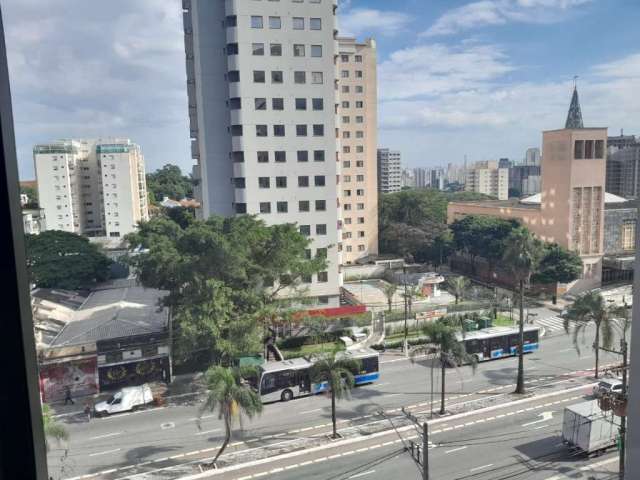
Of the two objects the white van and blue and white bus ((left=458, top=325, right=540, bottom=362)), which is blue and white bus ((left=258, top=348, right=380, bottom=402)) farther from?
blue and white bus ((left=458, top=325, right=540, bottom=362))

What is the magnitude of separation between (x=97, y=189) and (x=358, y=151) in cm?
649

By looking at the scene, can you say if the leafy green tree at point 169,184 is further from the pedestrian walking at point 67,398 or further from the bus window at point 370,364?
the bus window at point 370,364

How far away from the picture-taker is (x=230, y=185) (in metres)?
8.32

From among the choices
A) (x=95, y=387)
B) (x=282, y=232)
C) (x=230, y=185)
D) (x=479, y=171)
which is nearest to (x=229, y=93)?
(x=230, y=185)

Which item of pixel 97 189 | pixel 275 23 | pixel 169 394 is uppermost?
pixel 275 23

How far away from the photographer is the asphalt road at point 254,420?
3756 millimetres

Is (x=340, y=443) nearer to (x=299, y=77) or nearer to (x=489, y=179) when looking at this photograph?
(x=299, y=77)

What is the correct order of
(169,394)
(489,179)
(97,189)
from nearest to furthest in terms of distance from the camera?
(169,394)
(97,189)
(489,179)

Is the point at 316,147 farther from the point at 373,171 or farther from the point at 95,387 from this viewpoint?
the point at 373,171

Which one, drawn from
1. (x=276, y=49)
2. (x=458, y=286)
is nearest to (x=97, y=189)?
(x=276, y=49)

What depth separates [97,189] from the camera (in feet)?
34.4

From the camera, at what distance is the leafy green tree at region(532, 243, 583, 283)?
9.11 meters

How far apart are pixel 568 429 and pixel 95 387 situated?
4.29 m

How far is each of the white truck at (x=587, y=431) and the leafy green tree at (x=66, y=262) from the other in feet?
24.2
